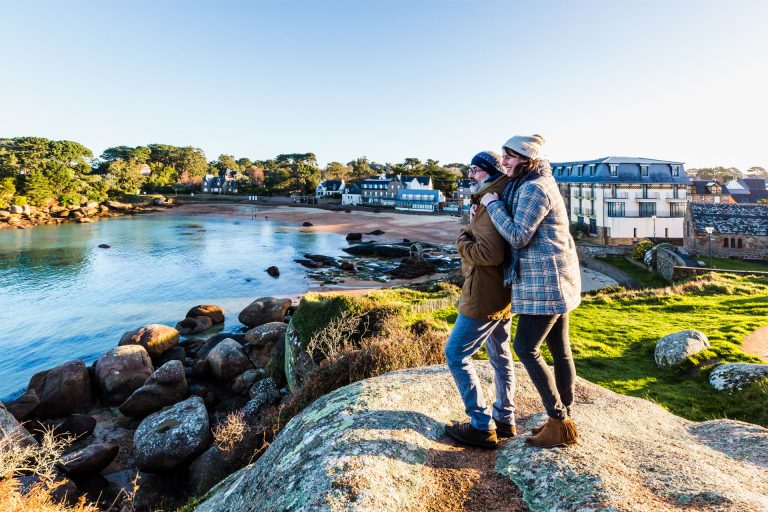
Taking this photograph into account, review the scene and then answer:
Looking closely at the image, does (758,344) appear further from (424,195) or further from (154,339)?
(424,195)

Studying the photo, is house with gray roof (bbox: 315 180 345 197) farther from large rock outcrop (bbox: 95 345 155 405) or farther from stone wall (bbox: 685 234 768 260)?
large rock outcrop (bbox: 95 345 155 405)

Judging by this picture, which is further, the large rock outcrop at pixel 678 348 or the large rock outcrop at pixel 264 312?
the large rock outcrop at pixel 264 312

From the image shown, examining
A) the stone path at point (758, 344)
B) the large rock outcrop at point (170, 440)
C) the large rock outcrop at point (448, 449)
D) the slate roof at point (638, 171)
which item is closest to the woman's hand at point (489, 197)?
the large rock outcrop at point (448, 449)

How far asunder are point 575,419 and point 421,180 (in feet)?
314

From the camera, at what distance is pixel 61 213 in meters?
80.4

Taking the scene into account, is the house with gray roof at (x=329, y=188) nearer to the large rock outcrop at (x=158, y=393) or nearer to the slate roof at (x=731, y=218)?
the slate roof at (x=731, y=218)

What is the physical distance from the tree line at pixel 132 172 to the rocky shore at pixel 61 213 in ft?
7.85

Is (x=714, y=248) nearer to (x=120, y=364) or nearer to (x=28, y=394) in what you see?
(x=120, y=364)

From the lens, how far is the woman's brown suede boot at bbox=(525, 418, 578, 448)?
11.5 feet

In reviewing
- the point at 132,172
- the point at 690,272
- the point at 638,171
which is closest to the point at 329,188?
the point at 132,172

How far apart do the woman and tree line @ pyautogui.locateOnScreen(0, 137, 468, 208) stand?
101m

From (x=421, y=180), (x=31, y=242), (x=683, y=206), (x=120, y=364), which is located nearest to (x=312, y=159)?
(x=421, y=180)

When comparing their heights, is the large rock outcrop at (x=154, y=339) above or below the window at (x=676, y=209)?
below

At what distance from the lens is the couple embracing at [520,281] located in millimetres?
3305
